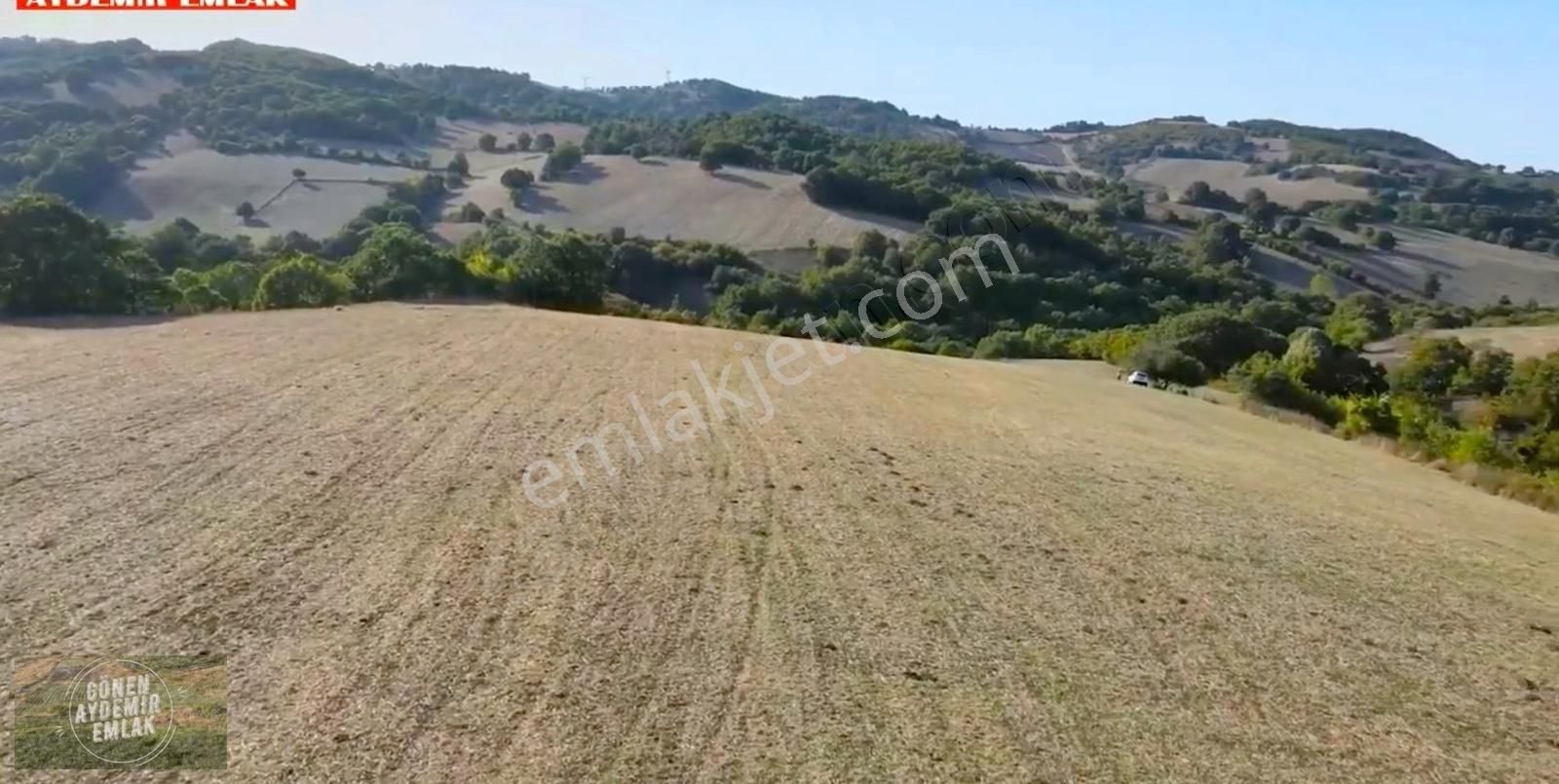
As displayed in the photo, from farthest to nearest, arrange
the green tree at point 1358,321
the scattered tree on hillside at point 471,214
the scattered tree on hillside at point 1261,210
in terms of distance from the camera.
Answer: the scattered tree on hillside at point 1261,210
the scattered tree on hillside at point 471,214
the green tree at point 1358,321

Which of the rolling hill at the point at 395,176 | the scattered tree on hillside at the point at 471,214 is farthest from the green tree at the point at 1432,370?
the scattered tree on hillside at the point at 471,214

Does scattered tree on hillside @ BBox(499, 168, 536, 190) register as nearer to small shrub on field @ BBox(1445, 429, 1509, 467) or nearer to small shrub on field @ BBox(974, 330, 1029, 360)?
small shrub on field @ BBox(974, 330, 1029, 360)

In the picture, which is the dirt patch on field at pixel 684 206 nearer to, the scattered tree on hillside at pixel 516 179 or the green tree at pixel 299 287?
the scattered tree on hillside at pixel 516 179

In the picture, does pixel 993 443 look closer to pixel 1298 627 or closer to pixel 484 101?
pixel 1298 627

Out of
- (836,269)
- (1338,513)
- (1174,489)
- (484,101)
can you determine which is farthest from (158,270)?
(484,101)

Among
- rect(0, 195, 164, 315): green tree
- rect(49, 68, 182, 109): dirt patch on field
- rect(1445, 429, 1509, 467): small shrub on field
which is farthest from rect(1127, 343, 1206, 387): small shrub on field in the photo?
rect(49, 68, 182, 109): dirt patch on field

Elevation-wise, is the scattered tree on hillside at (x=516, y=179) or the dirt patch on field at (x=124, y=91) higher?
the dirt patch on field at (x=124, y=91)
